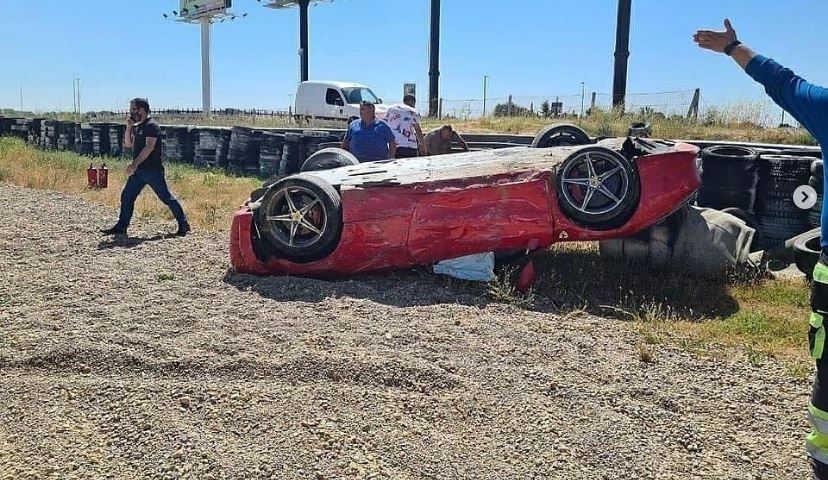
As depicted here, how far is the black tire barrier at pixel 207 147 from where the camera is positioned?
15240mm

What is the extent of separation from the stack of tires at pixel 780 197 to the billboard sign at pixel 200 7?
38.7 m

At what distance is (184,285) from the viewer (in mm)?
5367

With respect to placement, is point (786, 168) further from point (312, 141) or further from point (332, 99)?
point (332, 99)

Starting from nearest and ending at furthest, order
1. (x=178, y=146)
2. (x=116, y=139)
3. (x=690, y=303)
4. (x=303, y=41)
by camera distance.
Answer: (x=690, y=303)
(x=178, y=146)
(x=116, y=139)
(x=303, y=41)

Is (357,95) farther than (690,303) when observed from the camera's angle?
Yes

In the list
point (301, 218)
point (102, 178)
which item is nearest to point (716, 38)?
point (301, 218)

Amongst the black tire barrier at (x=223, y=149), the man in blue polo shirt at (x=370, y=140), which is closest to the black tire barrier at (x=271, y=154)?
the black tire barrier at (x=223, y=149)

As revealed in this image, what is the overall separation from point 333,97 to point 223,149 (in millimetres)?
9409

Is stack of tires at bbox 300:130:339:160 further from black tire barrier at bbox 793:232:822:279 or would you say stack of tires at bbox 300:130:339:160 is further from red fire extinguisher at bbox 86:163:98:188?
black tire barrier at bbox 793:232:822:279

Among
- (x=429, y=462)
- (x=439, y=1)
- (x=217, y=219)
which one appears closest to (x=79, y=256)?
(x=217, y=219)

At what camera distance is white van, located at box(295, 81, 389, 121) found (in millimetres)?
23406

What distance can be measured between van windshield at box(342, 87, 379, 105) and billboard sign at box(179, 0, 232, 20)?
20825 mm

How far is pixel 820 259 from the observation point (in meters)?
2.36

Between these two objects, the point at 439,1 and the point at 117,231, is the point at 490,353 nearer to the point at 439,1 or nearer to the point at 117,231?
the point at 117,231
